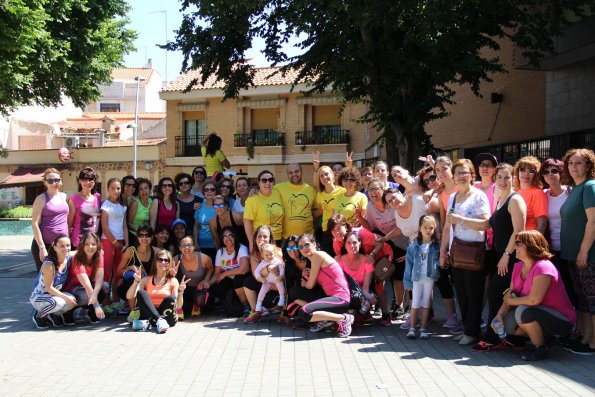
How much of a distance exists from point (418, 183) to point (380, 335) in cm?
191

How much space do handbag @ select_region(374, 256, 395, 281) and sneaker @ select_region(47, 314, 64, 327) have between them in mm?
3891

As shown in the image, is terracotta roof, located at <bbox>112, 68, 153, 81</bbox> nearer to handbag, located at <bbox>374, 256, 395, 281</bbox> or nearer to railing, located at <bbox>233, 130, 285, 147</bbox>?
railing, located at <bbox>233, 130, 285, 147</bbox>

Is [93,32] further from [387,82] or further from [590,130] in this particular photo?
[590,130]

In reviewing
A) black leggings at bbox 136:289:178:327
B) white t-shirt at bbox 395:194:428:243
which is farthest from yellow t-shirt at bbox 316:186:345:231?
black leggings at bbox 136:289:178:327

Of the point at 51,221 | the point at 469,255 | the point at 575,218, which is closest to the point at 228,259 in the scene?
the point at 51,221

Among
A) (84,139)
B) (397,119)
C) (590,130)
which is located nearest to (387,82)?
(397,119)

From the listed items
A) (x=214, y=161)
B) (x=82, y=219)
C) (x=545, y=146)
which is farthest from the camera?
(x=545, y=146)

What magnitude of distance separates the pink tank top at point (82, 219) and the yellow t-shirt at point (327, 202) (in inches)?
119

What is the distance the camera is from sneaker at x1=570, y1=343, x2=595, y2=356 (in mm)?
6188

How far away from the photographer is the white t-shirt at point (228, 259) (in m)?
8.36

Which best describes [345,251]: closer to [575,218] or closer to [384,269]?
[384,269]

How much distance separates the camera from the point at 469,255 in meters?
6.59

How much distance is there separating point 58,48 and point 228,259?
1014cm

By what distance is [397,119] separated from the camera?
12.4m
